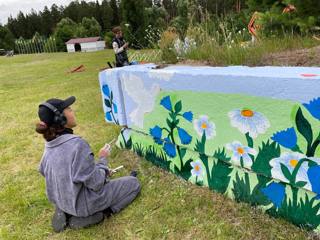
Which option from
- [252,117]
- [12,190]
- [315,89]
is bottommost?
[12,190]

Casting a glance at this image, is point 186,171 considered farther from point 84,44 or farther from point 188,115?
point 84,44

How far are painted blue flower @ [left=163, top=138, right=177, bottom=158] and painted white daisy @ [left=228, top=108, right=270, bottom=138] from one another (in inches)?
37.9

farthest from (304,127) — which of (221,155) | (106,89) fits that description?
(106,89)

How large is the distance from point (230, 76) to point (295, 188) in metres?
0.95

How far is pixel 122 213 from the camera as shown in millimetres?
3312

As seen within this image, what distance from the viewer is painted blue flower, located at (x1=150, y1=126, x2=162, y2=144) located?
387 cm

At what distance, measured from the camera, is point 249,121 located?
→ 2797 mm

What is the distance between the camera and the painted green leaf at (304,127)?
2406mm

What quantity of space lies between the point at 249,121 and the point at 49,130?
159 centimetres

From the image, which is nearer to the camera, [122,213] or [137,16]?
[122,213]

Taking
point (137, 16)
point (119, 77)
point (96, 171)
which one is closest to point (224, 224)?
point (96, 171)

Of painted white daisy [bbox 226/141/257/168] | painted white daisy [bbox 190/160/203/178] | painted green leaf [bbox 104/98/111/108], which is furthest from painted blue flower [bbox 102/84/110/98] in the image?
painted white daisy [bbox 226/141/257/168]

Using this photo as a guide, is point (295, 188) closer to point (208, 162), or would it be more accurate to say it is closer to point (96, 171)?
point (208, 162)

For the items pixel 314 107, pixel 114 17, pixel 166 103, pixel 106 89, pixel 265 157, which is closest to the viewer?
pixel 314 107
